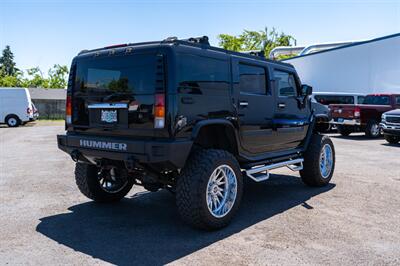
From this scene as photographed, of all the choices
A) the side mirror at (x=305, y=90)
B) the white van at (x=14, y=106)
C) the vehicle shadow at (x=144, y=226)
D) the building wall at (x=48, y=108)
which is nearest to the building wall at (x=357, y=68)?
the side mirror at (x=305, y=90)

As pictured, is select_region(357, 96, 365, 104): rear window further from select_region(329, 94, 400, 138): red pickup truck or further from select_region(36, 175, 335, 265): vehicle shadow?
select_region(36, 175, 335, 265): vehicle shadow

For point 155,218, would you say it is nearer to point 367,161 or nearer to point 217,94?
point 217,94

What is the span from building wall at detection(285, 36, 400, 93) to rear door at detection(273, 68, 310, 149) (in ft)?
54.8

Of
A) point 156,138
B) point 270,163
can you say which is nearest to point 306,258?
point 156,138

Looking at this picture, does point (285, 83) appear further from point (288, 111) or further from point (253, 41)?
point (253, 41)

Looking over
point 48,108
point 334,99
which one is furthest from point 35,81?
point 334,99

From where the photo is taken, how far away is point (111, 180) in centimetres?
569

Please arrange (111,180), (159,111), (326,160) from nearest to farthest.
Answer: (159,111)
(111,180)
(326,160)

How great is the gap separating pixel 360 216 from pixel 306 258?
5.75 ft

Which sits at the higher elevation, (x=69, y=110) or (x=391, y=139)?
(x=69, y=110)

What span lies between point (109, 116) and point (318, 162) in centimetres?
380

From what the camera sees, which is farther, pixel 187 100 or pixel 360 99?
pixel 360 99

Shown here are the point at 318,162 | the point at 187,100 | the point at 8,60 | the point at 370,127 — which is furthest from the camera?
the point at 8,60

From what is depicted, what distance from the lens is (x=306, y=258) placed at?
3.70 m
